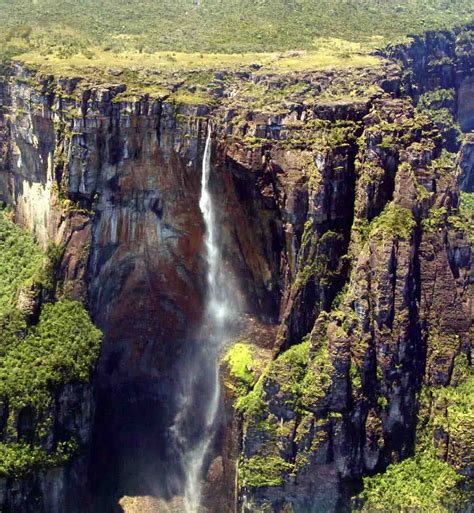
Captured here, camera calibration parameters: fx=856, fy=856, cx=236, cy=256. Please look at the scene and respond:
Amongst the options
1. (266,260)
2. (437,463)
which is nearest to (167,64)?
(266,260)

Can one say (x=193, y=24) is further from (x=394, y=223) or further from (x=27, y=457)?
(x=27, y=457)

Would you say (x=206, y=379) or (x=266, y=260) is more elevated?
(x=266, y=260)

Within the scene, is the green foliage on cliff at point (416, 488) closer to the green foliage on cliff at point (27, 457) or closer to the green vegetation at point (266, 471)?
the green vegetation at point (266, 471)

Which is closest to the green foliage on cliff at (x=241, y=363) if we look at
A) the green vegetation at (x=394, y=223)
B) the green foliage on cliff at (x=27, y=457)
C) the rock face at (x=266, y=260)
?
the rock face at (x=266, y=260)

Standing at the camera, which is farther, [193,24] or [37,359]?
[193,24]

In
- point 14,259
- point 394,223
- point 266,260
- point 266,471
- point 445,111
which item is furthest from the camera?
point 445,111

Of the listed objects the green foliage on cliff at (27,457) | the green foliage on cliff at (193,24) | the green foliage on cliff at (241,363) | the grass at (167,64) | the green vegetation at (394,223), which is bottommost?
the green foliage on cliff at (27,457)

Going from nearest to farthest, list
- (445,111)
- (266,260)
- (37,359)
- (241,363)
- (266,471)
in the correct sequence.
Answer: (266,471), (37,359), (241,363), (266,260), (445,111)
